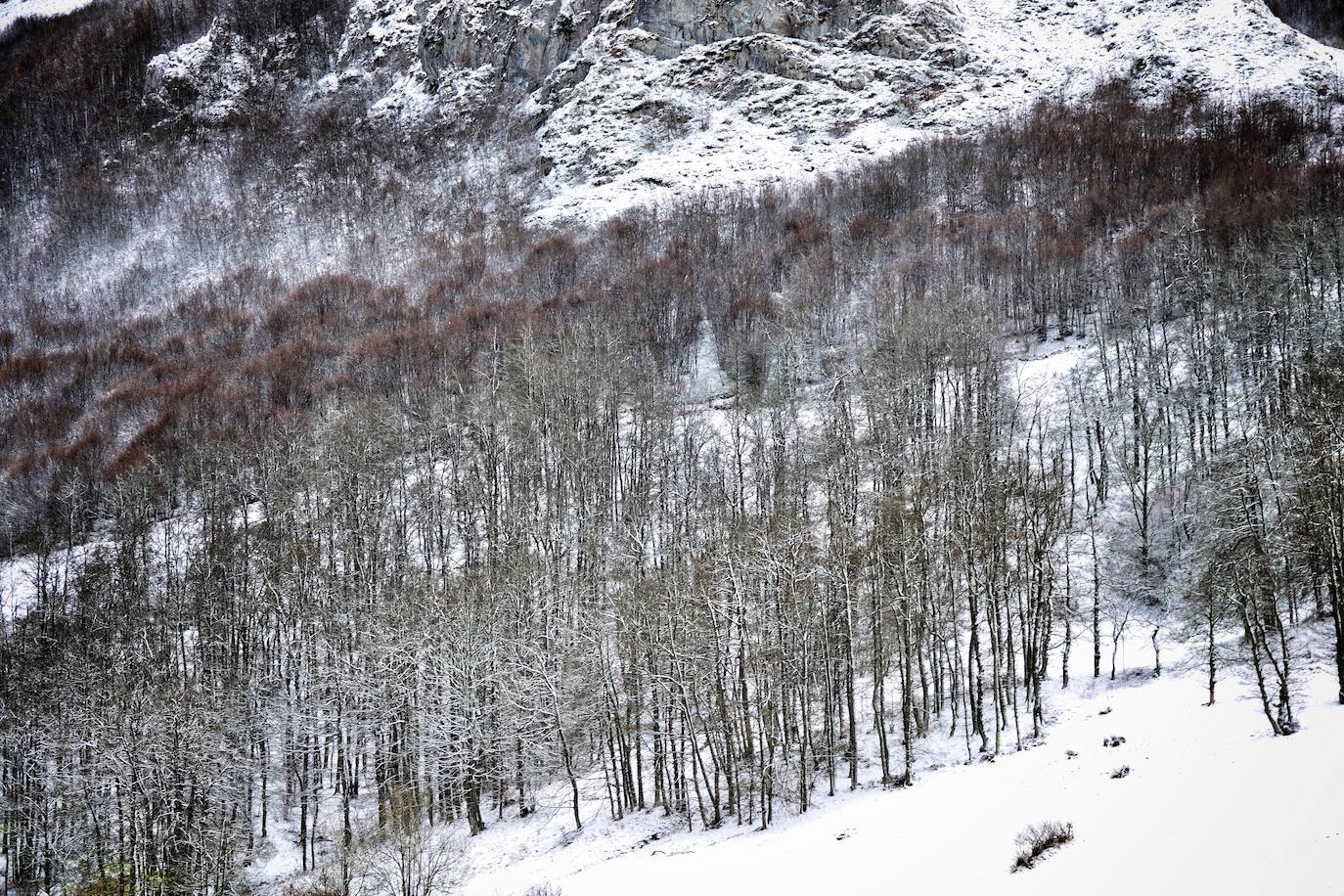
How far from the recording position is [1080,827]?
1908 centimetres

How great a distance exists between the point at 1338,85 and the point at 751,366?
320 feet

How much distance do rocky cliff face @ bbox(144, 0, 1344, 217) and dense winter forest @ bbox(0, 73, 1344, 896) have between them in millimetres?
27569

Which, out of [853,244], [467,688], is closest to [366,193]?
[853,244]

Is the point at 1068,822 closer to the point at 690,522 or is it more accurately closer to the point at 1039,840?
the point at 1039,840

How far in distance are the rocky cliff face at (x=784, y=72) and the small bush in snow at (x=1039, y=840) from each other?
4526 inches

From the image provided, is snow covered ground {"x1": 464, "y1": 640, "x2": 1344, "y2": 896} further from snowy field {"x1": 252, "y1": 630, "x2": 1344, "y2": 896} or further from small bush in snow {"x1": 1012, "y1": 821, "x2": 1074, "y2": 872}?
small bush in snow {"x1": 1012, "y1": 821, "x2": 1074, "y2": 872}

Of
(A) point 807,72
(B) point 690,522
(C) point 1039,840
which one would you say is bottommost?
(B) point 690,522

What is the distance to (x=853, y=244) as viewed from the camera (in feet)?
319

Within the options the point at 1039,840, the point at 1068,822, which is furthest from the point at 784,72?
the point at 1039,840

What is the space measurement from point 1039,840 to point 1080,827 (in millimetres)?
1279

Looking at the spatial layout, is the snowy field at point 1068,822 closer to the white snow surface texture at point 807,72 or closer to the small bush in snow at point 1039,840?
the small bush in snow at point 1039,840

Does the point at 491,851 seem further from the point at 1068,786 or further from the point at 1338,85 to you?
the point at 1338,85

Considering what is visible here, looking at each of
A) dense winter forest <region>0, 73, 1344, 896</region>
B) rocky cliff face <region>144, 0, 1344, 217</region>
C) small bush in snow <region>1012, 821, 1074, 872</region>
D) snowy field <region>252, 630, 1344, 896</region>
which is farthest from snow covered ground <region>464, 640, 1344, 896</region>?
rocky cliff face <region>144, 0, 1344, 217</region>

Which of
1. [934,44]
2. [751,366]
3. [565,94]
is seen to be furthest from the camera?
[565,94]
